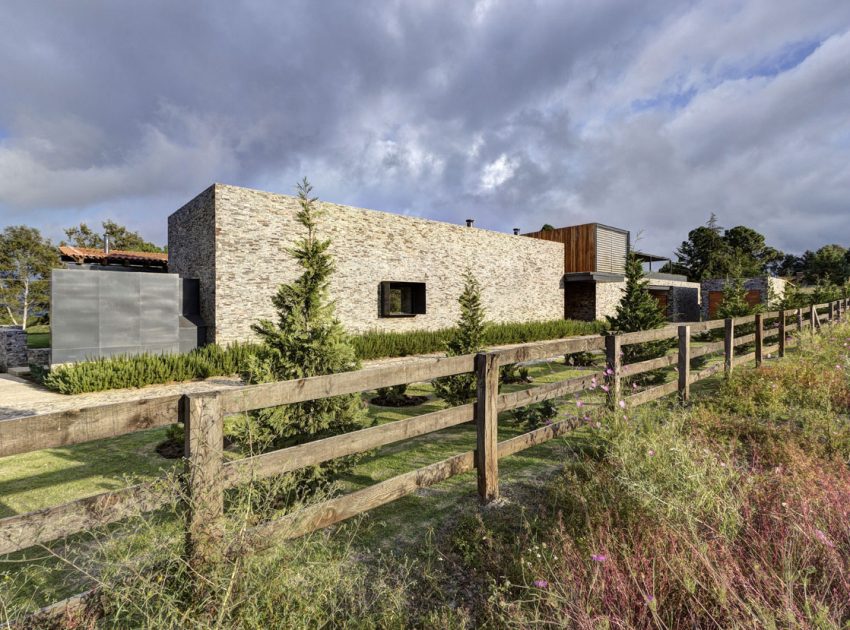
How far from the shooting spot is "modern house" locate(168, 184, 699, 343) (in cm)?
1202

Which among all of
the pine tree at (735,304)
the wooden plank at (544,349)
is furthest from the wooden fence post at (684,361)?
the pine tree at (735,304)

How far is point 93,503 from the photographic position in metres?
1.80

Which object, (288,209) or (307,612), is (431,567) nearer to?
(307,612)

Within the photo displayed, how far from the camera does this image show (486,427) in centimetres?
341

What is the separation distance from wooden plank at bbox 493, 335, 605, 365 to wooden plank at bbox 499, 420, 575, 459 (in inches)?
27.1

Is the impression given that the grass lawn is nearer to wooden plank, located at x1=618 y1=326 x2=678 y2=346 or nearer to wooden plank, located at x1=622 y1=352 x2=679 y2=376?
wooden plank, located at x1=622 y1=352 x2=679 y2=376

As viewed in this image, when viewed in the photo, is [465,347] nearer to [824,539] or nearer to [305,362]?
[305,362]

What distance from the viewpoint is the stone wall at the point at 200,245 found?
1183 centimetres

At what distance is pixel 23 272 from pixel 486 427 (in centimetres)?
3332

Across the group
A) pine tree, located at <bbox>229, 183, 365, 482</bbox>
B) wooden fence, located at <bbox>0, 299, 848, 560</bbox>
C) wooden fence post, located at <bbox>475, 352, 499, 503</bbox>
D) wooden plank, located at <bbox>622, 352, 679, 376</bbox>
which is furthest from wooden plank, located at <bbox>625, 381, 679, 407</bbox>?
pine tree, located at <bbox>229, 183, 365, 482</bbox>

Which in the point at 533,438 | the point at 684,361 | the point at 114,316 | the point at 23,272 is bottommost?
the point at 533,438

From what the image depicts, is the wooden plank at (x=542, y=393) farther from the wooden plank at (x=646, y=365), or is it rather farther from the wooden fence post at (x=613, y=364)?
the wooden plank at (x=646, y=365)

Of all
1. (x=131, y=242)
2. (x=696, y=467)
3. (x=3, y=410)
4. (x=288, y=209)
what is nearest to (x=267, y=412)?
(x=696, y=467)

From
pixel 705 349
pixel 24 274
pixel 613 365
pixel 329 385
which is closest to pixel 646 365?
pixel 613 365
